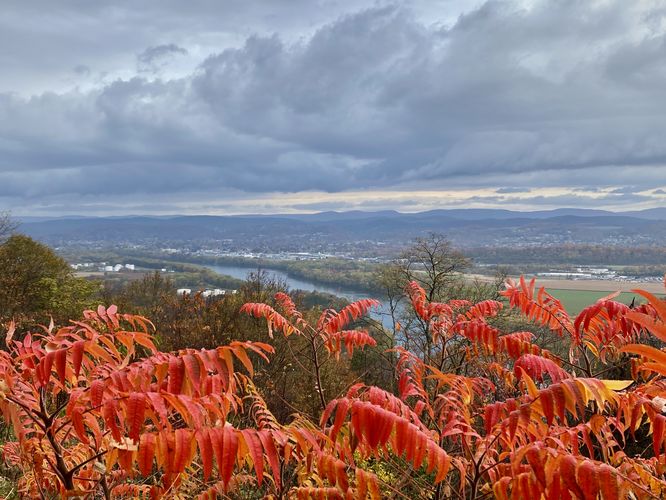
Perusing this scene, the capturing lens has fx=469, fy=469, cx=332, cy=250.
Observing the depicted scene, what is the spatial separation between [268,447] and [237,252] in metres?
147

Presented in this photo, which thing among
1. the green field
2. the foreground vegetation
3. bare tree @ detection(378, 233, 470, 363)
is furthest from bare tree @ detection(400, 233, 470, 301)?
the foreground vegetation

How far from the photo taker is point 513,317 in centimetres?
2269

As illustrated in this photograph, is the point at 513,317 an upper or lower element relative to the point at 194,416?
lower

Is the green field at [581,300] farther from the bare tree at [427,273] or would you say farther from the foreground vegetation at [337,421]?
the bare tree at [427,273]

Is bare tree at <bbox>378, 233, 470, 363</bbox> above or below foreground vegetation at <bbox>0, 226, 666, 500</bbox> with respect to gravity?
below

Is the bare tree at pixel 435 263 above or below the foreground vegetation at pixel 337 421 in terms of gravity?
below

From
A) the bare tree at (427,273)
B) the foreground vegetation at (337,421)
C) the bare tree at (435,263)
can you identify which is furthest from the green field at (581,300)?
the bare tree at (435,263)

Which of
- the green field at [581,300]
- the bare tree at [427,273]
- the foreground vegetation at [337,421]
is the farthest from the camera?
the bare tree at [427,273]

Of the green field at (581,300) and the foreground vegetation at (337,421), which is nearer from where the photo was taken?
the foreground vegetation at (337,421)

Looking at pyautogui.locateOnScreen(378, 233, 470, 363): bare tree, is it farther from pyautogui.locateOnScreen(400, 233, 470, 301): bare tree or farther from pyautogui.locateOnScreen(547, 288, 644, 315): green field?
pyautogui.locateOnScreen(547, 288, 644, 315): green field

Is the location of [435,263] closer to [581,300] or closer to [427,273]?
[427,273]

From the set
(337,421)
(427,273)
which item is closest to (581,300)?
(337,421)

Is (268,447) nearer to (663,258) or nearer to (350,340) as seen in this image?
(350,340)

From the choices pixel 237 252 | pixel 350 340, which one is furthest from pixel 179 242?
pixel 350 340
